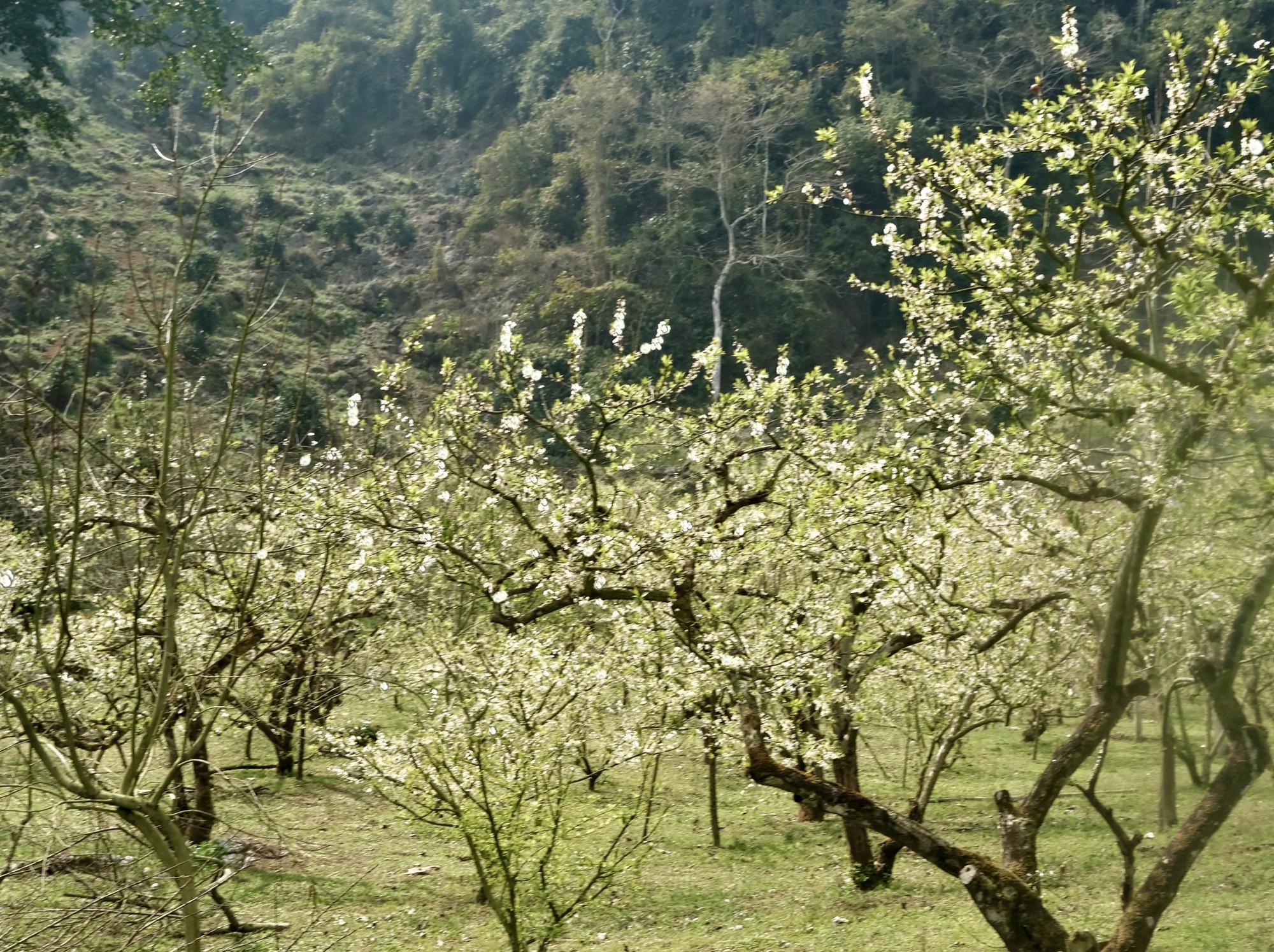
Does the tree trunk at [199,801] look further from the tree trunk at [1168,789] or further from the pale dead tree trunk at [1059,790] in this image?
the tree trunk at [1168,789]

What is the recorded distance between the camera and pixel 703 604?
7.41 meters

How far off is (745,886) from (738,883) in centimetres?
15

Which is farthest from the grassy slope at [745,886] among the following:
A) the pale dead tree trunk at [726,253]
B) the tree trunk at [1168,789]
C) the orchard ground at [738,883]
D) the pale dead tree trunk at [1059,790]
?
the pale dead tree trunk at [726,253]

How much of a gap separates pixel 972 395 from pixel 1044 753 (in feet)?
51.9

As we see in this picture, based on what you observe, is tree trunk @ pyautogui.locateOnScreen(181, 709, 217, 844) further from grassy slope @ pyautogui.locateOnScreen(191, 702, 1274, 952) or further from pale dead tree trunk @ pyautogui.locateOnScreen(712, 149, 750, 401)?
pale dead tree trunk @ pyautogui.locateOnScreen(712, 149, 750, 401)

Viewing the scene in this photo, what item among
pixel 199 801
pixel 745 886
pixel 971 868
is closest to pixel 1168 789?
pixel 745 886

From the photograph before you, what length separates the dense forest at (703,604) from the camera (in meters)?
5.79

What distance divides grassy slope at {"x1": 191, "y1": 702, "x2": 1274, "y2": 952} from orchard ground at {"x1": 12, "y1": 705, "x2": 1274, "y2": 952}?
1.2 inches

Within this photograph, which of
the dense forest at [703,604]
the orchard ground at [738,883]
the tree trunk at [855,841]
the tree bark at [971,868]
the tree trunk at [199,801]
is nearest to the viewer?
the dense forest at [703,604]

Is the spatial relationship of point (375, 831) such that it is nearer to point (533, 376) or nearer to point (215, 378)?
point (533, 376)

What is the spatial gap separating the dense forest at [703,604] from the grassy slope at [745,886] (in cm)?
9

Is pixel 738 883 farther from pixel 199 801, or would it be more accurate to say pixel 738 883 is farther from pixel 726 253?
pixel 726 253

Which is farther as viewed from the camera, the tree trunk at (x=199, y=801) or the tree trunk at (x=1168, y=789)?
the tree trunk at (x=1168, y=789)

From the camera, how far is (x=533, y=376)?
813 centimetres
